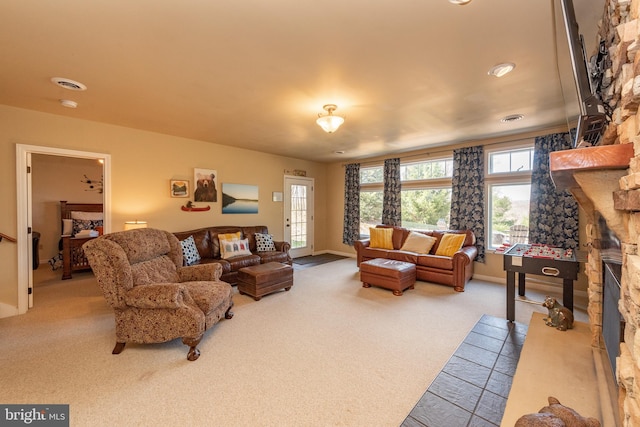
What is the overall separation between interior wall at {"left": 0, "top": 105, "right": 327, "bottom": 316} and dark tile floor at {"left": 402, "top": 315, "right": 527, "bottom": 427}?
4378 millimetres

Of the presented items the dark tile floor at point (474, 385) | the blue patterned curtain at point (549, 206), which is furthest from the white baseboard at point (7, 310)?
the blue patterned curtain at point (549, 206)

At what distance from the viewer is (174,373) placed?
2068mm

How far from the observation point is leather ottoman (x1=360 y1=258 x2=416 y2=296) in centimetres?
385

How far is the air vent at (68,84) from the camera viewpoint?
242 centimetres

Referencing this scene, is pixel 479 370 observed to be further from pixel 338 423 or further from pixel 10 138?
pixel 10 138

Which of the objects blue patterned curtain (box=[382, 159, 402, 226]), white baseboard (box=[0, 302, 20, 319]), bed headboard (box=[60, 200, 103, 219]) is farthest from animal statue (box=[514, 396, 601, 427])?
bed headboard (box=[60, 200, 103, 219])

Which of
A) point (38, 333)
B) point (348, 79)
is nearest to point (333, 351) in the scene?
point (348, 79)

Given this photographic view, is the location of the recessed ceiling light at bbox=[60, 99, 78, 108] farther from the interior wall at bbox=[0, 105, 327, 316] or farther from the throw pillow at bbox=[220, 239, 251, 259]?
the throw pillow at bbox=[220, 239, 251, 259]

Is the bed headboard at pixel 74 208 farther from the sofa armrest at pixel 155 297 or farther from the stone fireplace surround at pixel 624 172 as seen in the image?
the stone fireplace surround at pixel 624 172

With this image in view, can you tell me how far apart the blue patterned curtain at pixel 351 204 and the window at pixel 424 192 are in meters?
0.43

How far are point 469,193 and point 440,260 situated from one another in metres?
1.43

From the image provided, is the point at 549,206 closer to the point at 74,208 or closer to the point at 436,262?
the point at 436,262

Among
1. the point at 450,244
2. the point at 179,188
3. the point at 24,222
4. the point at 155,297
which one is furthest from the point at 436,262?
the point at 24,222

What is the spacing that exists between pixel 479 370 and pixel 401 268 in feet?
6.21
